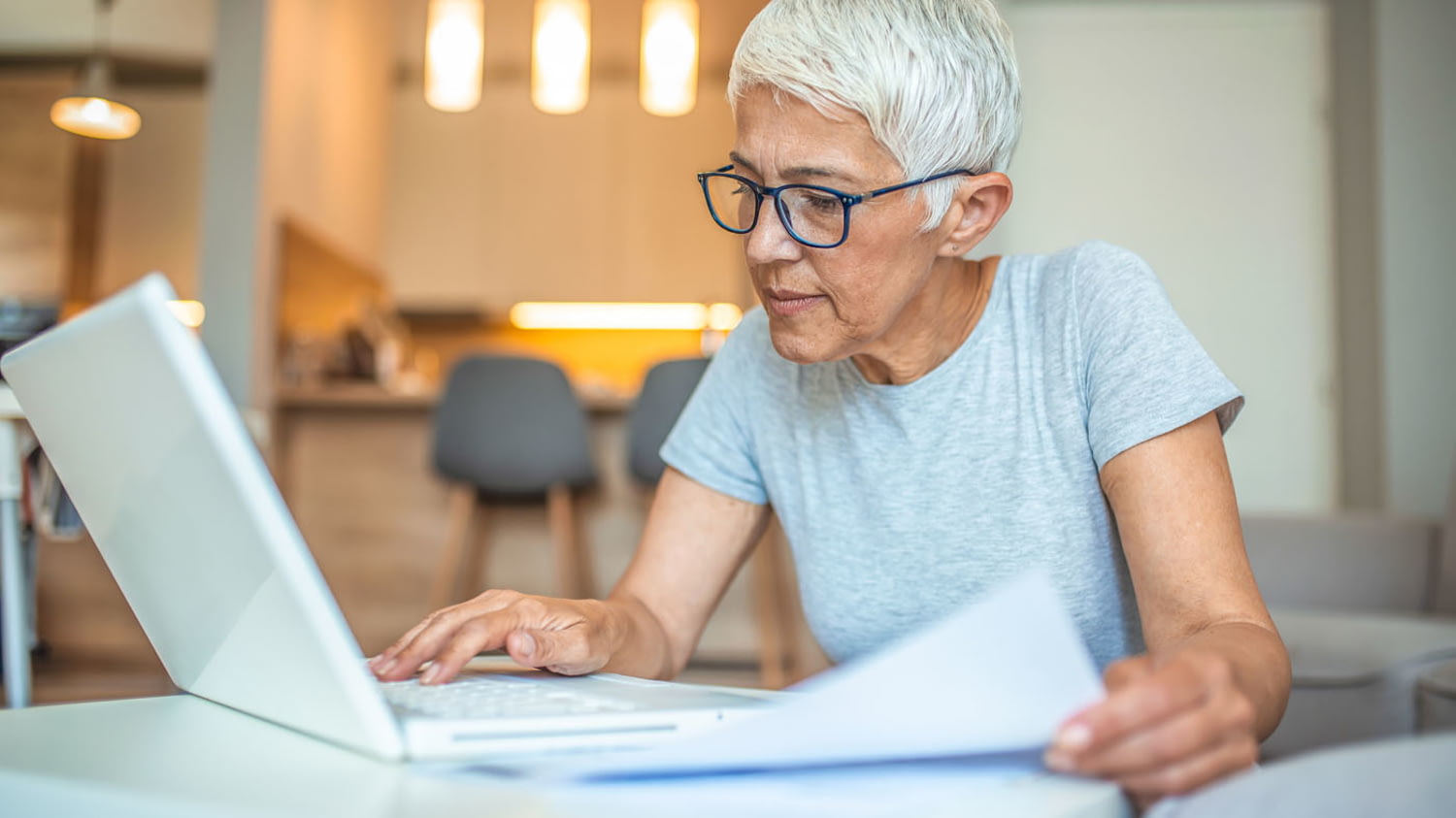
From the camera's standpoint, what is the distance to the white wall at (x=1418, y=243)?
366 cm

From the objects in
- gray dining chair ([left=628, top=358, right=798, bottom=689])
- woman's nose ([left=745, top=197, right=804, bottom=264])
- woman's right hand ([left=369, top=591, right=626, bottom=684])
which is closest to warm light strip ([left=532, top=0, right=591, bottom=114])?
gray dining chair ([left=628, top=358, right=798, bottom=689])

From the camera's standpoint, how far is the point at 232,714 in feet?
1.78

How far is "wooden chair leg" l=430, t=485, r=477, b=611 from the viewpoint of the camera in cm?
328

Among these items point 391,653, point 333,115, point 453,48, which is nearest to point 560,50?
point 453,48

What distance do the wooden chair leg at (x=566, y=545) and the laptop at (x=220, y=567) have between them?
271cm

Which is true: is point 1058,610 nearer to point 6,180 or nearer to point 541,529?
point 541,529

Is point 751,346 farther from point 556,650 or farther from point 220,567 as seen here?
point 220,567

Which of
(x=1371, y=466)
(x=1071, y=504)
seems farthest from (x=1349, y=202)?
(x=1071, y=504)

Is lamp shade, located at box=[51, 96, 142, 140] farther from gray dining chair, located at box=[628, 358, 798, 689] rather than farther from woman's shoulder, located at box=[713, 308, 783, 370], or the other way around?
woman's shoulder, located at box=[713, 308, 783, 370]

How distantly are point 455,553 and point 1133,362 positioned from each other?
2.77m

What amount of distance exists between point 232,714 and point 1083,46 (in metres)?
4.30

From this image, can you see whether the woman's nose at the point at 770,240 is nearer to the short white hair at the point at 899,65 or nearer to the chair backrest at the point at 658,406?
the short white hair at the point at 899,65

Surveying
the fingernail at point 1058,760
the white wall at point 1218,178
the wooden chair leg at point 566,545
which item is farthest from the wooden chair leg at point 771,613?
the fingernail at point 1058,760

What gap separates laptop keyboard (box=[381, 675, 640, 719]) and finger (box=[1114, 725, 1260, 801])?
0.22 m
